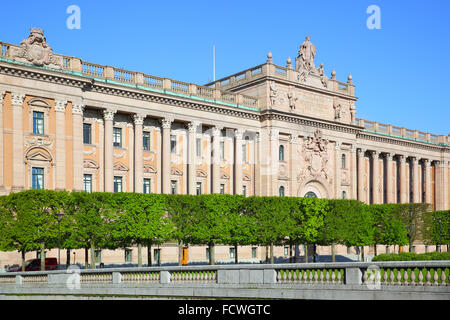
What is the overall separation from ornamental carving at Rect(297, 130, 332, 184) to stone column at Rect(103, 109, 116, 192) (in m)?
25.4

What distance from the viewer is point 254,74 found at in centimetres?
7156

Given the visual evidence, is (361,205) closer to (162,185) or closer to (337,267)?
(162,185)

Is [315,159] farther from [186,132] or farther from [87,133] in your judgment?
[87,133]

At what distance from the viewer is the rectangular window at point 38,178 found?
51.0m

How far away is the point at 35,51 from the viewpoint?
51.0 metres

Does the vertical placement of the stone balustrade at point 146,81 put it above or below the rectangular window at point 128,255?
above

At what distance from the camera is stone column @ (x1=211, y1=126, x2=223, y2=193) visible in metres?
66.4

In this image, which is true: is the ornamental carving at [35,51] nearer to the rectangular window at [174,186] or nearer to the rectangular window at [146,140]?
the rectangular window at [146,140]

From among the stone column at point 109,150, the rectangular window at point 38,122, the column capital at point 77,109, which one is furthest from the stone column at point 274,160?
the rectangular window at point 38,122

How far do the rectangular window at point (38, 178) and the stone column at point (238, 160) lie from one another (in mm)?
24094

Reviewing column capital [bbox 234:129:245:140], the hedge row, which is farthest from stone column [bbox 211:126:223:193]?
the hedge row

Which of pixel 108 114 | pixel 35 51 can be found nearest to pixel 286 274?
pixel 35 51
